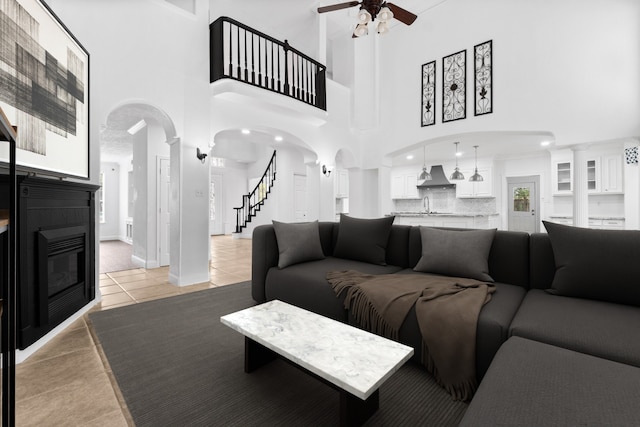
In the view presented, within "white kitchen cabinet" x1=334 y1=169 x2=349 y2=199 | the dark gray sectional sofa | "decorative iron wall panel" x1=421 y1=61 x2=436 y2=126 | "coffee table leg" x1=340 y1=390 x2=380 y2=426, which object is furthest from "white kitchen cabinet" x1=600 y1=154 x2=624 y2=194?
"coffee table leg" x1=340 y1=390 x2=380 y2=426

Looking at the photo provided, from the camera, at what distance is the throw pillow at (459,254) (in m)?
2.26

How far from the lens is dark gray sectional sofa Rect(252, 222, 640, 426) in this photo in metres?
0.87

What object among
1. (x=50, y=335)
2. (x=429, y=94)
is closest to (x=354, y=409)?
(x=50, y=335)

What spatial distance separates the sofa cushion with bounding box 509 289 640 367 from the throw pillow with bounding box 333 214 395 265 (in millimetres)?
1300

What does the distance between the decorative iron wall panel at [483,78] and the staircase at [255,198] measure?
557 cm

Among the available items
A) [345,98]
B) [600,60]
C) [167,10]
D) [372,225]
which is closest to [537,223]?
[600,60]

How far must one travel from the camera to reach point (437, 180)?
8.74 m

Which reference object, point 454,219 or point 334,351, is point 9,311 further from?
point 454,219

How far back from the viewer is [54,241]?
2.41 m

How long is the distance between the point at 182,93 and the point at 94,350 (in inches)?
124

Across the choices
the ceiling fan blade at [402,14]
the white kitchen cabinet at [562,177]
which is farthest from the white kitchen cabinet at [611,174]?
the ceiling fan blade at [402,14]

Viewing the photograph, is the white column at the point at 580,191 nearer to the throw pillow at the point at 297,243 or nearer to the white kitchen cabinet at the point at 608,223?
the white kitchen cabinet at the point at 608,223

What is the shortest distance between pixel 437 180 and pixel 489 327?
308 inches

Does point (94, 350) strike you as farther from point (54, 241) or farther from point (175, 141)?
point (175, 141)
